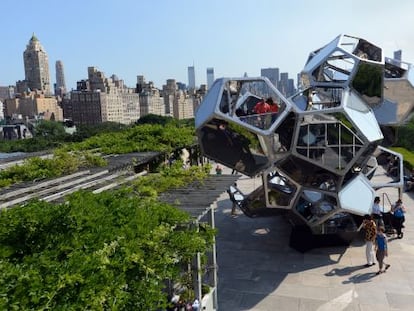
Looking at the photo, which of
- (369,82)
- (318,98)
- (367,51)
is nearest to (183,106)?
(318,98)

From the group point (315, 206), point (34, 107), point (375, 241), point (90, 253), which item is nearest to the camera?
point (90, 253)

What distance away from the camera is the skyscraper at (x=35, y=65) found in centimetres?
16912

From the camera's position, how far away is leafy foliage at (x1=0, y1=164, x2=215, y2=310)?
3.88 m

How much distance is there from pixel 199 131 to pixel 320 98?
15.3ft

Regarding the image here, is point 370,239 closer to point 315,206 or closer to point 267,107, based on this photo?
point 315,206

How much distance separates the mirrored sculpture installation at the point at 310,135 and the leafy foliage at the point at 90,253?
14.3 ft

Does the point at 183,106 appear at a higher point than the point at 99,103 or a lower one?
lower

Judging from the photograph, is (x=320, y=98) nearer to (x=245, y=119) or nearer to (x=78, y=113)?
(x=245, y=119)

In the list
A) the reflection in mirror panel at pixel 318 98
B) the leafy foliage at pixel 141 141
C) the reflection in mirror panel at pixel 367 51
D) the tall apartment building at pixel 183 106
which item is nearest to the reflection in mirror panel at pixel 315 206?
the reflection in mirror panel at pixel 318 98

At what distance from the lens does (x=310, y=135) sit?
10.7 meters

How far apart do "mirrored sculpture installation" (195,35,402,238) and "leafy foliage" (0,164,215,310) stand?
4.36 metres

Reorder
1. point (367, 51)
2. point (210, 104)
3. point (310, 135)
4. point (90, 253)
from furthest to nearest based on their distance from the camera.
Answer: point (367, 51) < point (310, 135) < point (210, 104) < point (90, 253)

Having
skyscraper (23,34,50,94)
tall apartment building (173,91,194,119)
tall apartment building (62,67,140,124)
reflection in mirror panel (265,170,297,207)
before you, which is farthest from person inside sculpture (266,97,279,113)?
skyscraper (23,34,50,94)

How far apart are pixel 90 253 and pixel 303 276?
7.65 m
